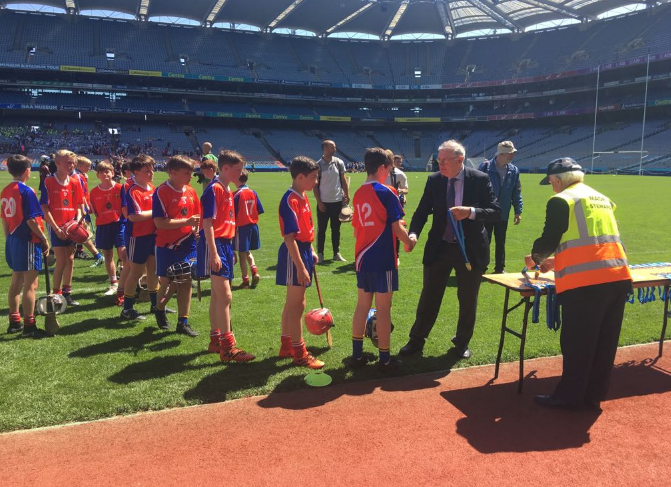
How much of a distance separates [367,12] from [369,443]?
62.8 m

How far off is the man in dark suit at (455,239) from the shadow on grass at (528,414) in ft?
2.61

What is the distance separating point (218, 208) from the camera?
4.67 m

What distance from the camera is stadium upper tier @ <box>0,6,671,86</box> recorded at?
54.0m

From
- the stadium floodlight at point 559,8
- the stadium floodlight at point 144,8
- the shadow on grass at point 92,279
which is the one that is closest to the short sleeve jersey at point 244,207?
the shadow on grass at point 92,279

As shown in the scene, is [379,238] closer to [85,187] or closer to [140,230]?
[140,230]

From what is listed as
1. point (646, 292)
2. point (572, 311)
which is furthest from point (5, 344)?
point (646, 292)

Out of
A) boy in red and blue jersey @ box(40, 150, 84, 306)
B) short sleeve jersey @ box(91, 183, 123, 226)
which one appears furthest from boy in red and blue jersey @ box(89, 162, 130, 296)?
boy in red and blue jersey @ box(40, 150, 84, 306)

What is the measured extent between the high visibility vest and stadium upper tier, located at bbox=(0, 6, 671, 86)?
5878 centimetres

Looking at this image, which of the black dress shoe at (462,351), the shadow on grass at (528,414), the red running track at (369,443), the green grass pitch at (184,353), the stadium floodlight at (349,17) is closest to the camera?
the red running track at (369,443)

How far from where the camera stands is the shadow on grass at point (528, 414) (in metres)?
3.35

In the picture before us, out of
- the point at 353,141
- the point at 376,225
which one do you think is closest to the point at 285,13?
the point at 353,141

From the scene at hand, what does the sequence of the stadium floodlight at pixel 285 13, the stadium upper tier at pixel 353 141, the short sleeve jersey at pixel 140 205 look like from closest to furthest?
the short sleeve jersey at pixel 140 205, the stadium upper tier at pixel 353 141, the stadium floodlight at pixel 285 13

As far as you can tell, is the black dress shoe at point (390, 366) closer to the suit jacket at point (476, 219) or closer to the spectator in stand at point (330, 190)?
the suit jacket at point (476, 219)

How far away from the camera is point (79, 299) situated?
711 cm
